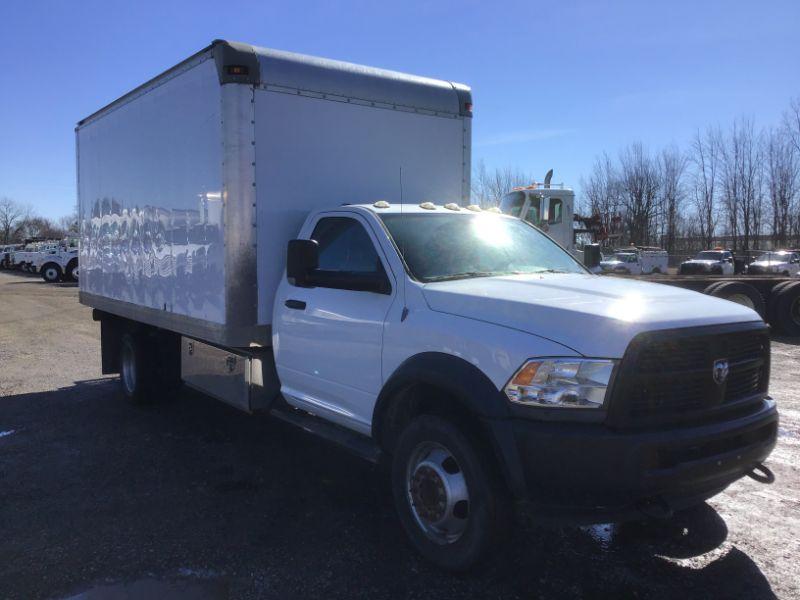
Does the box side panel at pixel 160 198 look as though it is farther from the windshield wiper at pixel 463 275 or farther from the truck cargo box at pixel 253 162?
the windshield wiper at pixel 463 275

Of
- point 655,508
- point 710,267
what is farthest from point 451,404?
point 710,267

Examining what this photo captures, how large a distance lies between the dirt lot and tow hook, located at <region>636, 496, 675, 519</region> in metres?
0.63

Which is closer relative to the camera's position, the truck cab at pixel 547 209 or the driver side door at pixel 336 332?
the driver side door at pixel 336 332

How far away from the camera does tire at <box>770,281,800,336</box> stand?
13.0 meters

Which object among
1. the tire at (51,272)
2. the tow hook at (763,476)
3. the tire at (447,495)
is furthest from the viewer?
the tire at (51,272)

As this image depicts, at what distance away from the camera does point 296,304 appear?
4883 millimetres

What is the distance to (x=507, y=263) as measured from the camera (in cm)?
445

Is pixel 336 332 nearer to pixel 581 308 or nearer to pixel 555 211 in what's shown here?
pixel 581 308

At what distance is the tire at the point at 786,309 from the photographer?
1299 cm

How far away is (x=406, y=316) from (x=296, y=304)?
1.28m

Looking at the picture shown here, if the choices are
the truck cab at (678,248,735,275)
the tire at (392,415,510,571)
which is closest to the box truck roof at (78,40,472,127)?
the tire at (392,415,510,571)

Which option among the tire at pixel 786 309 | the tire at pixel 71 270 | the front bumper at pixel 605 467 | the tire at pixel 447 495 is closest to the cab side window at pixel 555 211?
the tire at pixel 786 309

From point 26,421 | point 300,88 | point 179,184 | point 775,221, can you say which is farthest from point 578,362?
point 775,221

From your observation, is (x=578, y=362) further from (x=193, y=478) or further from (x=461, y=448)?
(x=193, y=478)
